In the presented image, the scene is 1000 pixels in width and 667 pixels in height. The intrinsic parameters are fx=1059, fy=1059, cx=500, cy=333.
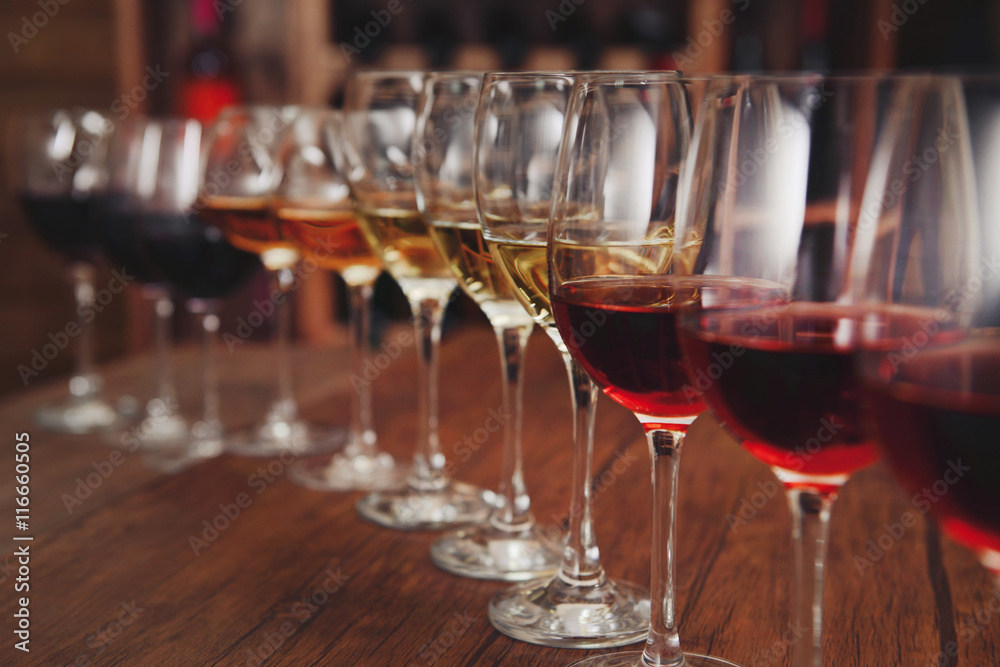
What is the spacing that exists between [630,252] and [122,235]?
84 cm

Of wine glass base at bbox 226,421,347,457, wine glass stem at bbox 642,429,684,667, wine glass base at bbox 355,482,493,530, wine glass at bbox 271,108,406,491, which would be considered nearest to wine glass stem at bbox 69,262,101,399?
wine glass base at bbox 226,421,347,457

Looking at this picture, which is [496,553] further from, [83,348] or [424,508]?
[83,348]

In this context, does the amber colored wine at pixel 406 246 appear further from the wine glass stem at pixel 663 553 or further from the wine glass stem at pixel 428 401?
the wine glass stem at pixel 663 553

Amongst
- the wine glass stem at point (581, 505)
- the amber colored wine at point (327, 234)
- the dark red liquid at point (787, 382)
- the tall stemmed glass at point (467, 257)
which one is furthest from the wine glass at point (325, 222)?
the dark red liquid at point (787, 382)

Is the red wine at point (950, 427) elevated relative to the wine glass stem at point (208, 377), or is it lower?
elevated

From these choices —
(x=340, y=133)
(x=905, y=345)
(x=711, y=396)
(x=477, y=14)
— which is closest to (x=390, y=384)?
(x=340, y=133)

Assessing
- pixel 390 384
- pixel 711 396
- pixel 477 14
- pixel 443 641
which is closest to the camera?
pixel 711 396

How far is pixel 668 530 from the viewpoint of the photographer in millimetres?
556

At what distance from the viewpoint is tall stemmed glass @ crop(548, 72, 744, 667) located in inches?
21.4

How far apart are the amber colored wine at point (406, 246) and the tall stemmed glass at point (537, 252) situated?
168 millimetres

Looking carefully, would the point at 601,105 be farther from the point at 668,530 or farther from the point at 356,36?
the point at 356,36

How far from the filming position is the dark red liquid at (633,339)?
54 cm

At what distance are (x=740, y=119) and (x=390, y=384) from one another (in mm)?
877

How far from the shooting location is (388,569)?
2.36 feet
